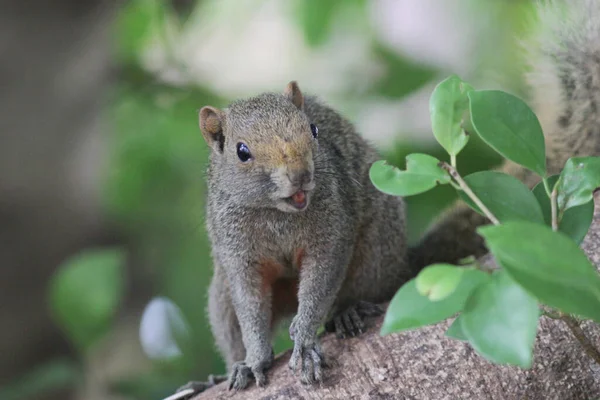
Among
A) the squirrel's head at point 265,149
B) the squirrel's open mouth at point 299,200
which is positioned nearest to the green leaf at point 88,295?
the squirrel's head at point 265,149

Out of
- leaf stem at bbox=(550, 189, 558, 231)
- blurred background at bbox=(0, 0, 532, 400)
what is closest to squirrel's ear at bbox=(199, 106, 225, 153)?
blurred background at bbox=(0, 0, 532, 400)

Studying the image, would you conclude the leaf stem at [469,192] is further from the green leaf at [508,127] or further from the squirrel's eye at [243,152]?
the squirrel's eye at [243,152]

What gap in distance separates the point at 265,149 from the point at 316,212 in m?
0.29

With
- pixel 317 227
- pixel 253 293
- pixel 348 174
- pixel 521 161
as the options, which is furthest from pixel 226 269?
pixel 521 161

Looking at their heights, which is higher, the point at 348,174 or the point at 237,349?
the point at 348,174

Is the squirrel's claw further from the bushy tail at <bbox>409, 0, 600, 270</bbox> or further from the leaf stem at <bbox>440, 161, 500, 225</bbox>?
the leaf stem at <bbox>440, 161, 500, 225</bbox>

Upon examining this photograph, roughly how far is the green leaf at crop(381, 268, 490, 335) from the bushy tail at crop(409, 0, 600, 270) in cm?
137

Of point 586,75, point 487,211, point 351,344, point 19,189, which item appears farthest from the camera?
point 19,189

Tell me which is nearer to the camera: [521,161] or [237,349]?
[521,161]

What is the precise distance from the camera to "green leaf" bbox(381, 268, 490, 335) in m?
0.86

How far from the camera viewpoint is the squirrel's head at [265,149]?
5.19 ft

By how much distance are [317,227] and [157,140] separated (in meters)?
1.62

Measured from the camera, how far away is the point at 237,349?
2.19m

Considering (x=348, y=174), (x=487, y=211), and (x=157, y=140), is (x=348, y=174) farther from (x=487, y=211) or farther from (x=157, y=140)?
(x=157, y=140)
